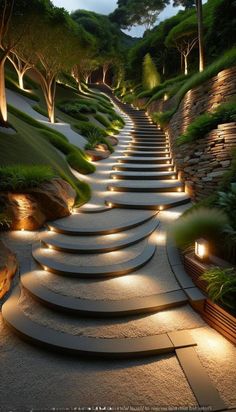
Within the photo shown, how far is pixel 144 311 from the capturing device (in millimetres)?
3869

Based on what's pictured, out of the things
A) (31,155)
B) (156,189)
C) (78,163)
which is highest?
(31,155)

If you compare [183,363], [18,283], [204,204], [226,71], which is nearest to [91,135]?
[226,71]

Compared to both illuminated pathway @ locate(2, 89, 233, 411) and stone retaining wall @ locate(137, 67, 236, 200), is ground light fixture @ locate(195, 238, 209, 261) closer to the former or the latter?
illuminated pathway @ locate(2, 89, 233, 411)

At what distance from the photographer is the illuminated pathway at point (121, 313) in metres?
2.81

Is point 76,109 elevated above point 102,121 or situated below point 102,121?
above

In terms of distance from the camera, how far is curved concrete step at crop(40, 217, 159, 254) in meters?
5.49

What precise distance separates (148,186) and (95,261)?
4.56 metres

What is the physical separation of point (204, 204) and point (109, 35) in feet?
161

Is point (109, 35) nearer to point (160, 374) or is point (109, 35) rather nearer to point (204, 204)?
point (204, 204)

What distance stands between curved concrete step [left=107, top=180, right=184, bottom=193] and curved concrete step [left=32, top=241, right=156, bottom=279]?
135 inches

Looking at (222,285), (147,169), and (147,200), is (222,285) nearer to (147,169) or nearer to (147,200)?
(147,200)

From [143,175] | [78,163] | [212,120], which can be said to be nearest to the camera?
[212,120]

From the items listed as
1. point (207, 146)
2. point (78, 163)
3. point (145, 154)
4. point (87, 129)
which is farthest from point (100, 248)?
point (87, 129)

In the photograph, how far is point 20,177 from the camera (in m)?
6.46
